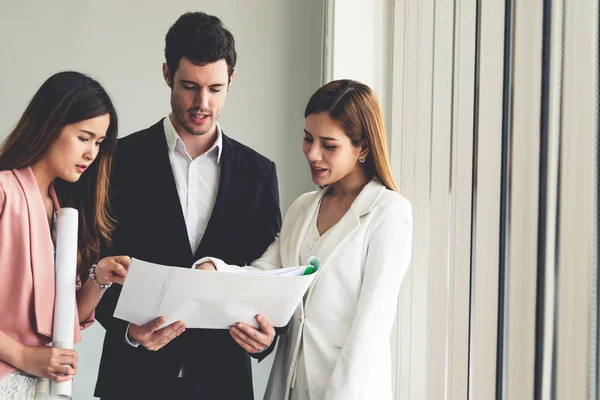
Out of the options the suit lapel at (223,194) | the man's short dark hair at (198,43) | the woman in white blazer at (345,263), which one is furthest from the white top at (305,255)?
the man's short dark hair at (198,43)

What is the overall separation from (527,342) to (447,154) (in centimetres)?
78

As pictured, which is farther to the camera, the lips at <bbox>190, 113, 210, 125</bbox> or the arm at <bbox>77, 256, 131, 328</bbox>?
the lips at <bbox>190, 113, 210, 125</bbox>

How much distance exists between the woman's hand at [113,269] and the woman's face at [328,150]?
1.55 feet

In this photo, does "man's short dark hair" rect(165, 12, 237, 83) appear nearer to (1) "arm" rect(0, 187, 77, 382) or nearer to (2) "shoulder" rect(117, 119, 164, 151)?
(2) "shoulder" rect(117, 119, 164, 151)

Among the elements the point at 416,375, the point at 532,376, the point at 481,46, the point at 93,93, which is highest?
the point at 481,46

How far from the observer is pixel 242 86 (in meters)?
3.39

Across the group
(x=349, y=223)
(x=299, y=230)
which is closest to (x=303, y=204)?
(x=299, y=230)

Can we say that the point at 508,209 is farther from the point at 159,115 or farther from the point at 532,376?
the point at 159,115

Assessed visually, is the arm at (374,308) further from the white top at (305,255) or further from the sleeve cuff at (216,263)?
the sleeve cuff at (216,263)

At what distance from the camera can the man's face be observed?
192 centimetres

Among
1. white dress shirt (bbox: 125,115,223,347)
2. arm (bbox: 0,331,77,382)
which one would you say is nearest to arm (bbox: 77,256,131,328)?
arm (bbox: 0,331,77,382)

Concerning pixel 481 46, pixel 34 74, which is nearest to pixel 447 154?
pixel 481 46

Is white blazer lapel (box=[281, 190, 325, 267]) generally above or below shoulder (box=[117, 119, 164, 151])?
→ below

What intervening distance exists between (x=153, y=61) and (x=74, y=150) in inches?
72.1
